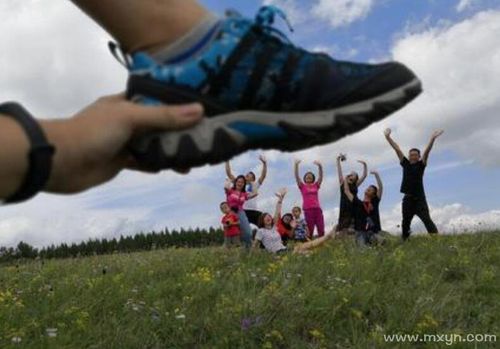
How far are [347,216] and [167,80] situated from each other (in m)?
11.0

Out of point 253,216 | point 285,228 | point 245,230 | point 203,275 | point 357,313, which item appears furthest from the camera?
point 285,228

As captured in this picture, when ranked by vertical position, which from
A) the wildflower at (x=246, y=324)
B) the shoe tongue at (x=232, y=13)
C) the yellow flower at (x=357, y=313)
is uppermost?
the shoe tongue at (x=232, y=13)

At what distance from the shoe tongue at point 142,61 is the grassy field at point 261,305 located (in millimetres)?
3149

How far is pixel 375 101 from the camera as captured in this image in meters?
2.12

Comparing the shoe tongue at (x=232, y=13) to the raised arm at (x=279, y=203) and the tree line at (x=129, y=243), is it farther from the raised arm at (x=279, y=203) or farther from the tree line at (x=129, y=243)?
the tree line at (x=129, y=243)

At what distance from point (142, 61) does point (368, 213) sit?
33.8ft

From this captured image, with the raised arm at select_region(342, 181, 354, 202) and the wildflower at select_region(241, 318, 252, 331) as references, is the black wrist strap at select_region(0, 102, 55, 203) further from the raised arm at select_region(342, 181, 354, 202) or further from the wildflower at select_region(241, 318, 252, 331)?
the raised arm at select_region(342, 181, 354, 202)

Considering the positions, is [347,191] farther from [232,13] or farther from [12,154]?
[12,154]

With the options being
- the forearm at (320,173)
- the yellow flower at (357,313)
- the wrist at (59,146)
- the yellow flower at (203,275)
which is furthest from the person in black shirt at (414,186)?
the wrist at (59,146)

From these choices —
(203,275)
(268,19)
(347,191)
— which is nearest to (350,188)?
(347,191)

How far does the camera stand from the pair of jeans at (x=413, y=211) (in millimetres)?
11883

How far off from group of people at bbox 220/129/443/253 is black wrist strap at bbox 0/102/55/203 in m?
8.62

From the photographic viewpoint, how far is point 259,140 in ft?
6.68

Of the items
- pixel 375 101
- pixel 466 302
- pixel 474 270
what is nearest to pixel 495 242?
pixel 474 270
